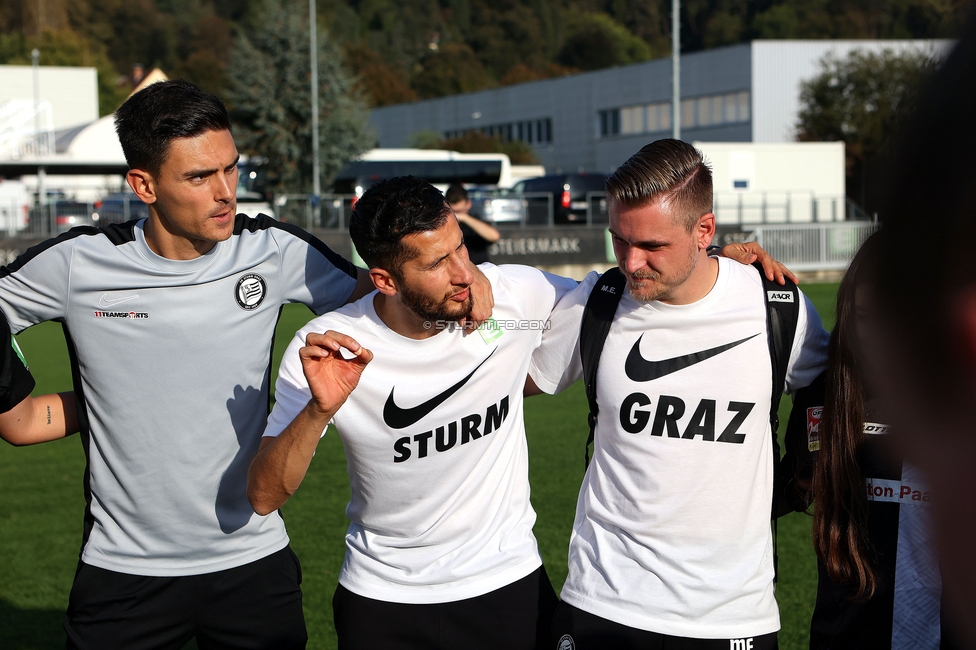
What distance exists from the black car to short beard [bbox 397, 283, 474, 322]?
25.7 metres

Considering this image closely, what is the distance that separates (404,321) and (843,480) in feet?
4.82

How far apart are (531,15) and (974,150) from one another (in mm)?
128800

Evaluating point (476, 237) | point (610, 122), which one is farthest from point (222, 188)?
point (610, 122)

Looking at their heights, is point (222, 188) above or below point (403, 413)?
above

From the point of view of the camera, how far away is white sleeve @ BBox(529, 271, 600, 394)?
3.46m

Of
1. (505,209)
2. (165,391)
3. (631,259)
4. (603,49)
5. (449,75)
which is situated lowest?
(165,391)

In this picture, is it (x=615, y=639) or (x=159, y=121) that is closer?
(x=615, y=639)

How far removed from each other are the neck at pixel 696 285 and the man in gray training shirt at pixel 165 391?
152cm

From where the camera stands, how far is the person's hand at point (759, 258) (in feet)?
10.7

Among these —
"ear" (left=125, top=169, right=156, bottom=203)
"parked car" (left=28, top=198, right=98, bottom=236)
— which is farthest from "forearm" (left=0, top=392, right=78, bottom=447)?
"parked car" (left=28, top=198, right=98, bottom=236)

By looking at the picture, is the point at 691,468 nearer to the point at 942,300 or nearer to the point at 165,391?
the point at 165,391

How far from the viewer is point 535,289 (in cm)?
356

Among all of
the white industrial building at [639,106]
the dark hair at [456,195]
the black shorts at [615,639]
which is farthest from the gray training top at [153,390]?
the white industrial building at [639,106]

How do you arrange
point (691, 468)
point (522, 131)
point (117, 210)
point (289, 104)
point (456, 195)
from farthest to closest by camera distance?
point (522, 131)
point (289, 104)
point (117, 210)
point (456, 195)
point (691, 468)
